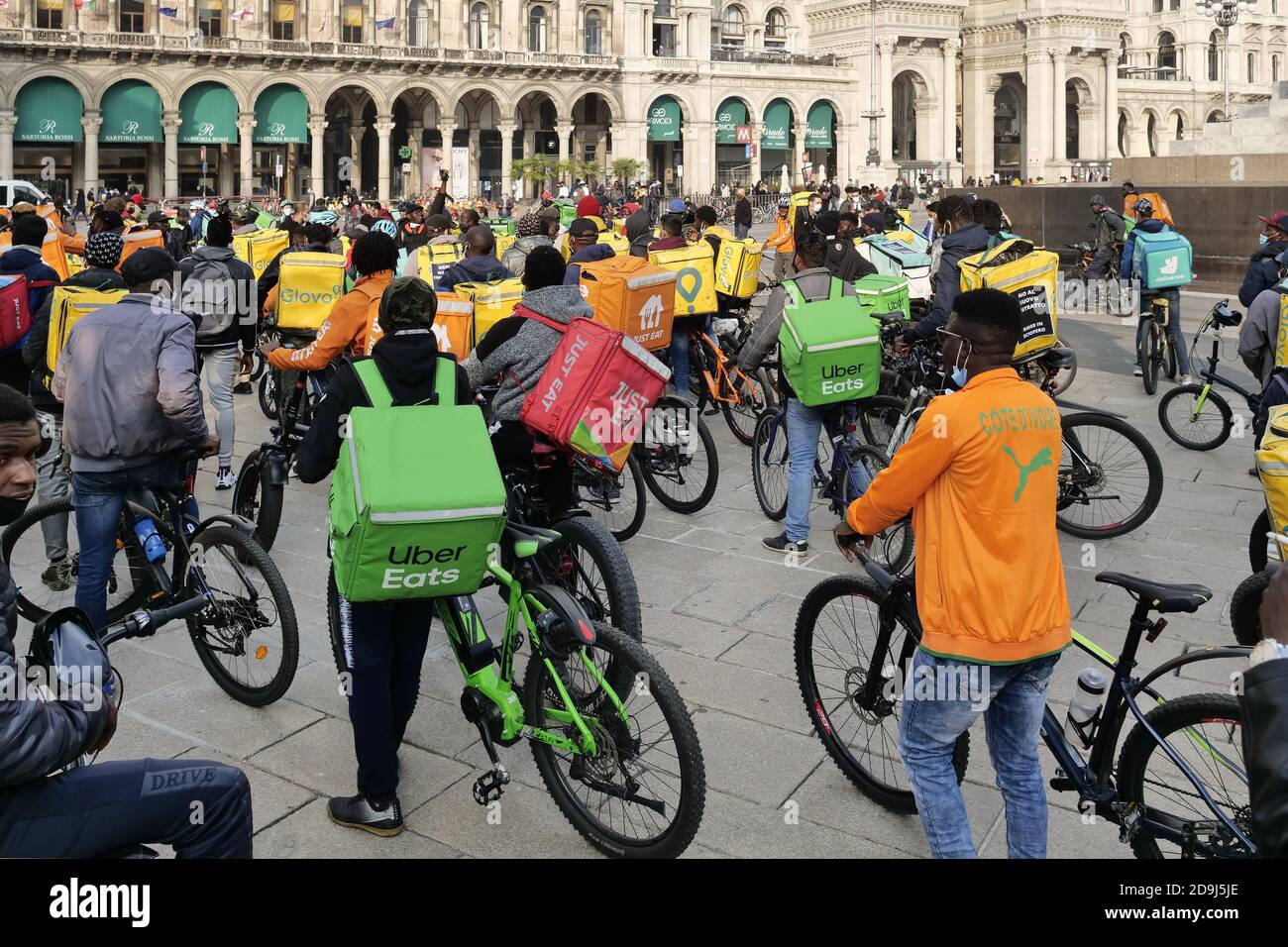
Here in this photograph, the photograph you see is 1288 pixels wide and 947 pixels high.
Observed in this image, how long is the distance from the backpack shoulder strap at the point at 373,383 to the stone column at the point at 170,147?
1791 inches

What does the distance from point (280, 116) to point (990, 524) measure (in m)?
49.5

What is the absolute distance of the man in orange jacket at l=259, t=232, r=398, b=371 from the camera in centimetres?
594

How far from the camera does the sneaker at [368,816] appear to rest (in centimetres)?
377

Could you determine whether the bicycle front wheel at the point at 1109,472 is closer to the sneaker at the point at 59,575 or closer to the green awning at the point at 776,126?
the sneaker at the point at 59,575

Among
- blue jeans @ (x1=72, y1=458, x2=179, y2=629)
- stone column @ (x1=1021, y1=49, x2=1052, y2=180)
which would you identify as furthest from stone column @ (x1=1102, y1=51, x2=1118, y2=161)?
blue jeans @ (x1=72, y1=458, x2=179, y2=629)

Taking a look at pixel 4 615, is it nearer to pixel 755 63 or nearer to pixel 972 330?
pixel 972 330

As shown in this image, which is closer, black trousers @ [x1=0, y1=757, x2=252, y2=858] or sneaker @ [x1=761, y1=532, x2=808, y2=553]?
black trousers @ [x1=0, y1=757, x2=252, y2=858]

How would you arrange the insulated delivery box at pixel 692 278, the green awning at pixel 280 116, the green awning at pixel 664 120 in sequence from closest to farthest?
the insulated delivery box at pixel 692 278
the green awning at pixel 280 116
the green awning at pixel 664 120

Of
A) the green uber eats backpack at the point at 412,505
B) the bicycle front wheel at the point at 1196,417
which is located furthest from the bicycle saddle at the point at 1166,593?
the bicycle front wheel at the point at 1196,417

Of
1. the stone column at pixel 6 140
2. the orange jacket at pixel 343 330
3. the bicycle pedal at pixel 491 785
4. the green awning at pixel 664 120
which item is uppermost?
the green awning at pixel 664 120

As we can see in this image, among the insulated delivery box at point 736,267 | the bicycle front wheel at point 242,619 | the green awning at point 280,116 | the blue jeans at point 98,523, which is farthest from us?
the green awning at point 280,116

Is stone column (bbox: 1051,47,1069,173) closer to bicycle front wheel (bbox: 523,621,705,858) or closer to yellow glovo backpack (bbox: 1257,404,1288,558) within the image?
yellow glovo backpack (bbox: 1257,404,1288,558)

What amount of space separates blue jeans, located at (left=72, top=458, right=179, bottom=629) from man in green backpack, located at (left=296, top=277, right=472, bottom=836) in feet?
4.42
